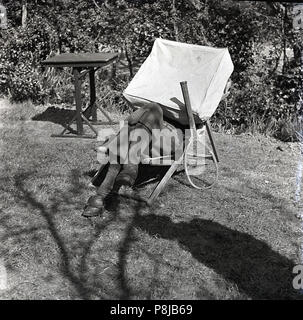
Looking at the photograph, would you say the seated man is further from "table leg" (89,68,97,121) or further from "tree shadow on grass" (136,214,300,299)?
"table leg" (89,68,97,121)

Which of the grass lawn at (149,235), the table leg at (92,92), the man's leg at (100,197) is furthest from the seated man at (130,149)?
the table leg at (92,92)

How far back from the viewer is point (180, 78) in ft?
20.5

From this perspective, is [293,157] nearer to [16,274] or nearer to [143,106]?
[143,106]

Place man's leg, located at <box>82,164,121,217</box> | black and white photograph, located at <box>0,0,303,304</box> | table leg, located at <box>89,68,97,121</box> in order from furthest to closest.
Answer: table leg, located at <box>89,68,97,121</box>, man's leg, located at <box>82,164,121,217</box>, black and white photograph, located at <box>0,0,303,304</box>

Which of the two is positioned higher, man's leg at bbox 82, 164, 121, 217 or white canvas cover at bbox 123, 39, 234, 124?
white canvas cover at bbox 123, 39, 234, 124

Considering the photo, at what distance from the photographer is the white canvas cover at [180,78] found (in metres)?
5.88

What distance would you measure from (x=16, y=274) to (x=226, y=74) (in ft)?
11.2

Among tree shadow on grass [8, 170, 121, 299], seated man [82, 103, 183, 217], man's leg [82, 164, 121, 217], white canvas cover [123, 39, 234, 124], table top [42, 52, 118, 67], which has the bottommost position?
tree shadow on grass [8, 170, 121, 299]

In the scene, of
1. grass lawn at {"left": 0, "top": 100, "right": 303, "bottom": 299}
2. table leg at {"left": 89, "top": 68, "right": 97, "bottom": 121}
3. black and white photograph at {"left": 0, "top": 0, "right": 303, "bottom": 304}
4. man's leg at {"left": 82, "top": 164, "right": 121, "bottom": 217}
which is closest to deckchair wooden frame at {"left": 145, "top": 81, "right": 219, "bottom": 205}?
black and white photograph at {"left": 0, "top": 0, "right": 303, "bottom": 304}

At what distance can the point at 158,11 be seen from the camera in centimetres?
877

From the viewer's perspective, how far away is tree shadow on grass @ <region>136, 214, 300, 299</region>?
13.6 feet

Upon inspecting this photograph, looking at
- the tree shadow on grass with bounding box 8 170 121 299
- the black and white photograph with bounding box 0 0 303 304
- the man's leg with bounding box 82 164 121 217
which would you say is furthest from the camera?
the man's leg with bounding box 82 164 121 217

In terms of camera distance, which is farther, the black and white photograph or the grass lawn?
the black and white photograph

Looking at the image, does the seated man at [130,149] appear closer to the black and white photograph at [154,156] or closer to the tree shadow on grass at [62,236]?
the black and white photograph at [154,156]
